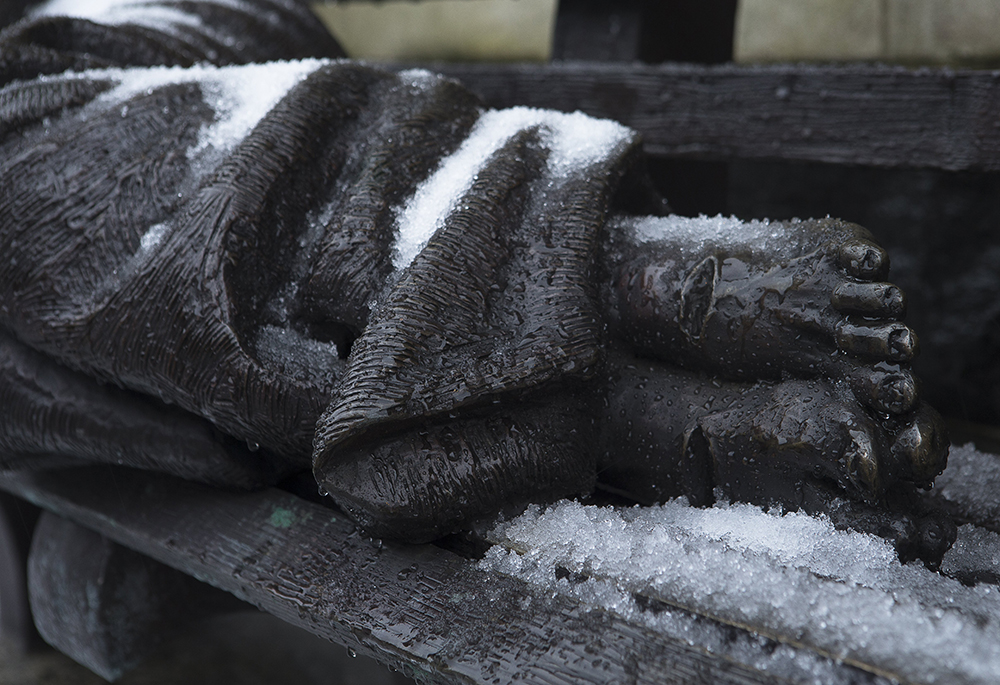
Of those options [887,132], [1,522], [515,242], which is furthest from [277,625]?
[887,132]

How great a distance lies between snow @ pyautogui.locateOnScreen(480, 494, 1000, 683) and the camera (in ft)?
2.10

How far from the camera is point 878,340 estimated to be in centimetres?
77

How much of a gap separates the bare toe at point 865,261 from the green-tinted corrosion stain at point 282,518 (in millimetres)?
709

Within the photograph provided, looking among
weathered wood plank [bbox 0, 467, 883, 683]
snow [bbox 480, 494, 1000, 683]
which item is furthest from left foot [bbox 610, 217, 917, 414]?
weathered wood plank [bbox 0, 467, 883, 683]

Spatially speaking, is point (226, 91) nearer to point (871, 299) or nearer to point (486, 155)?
point (486, 155)

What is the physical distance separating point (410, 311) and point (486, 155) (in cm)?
27

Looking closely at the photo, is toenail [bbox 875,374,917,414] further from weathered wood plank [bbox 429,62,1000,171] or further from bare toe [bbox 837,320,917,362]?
weathered wood plank [bbox 429,62,1000,171]

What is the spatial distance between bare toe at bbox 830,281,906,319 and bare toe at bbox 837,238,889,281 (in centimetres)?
1

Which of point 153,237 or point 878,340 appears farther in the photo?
point 153,237

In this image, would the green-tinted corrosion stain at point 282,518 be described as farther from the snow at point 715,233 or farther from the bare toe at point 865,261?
the bare toe at point 865,261

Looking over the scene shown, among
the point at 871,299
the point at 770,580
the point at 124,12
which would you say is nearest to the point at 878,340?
the point at 871,299

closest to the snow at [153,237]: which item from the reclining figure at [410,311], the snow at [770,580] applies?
the reclining figure at [410,311]

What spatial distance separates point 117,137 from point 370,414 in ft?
1.96

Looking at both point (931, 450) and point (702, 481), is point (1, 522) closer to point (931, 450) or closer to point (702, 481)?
point (702, 481)
